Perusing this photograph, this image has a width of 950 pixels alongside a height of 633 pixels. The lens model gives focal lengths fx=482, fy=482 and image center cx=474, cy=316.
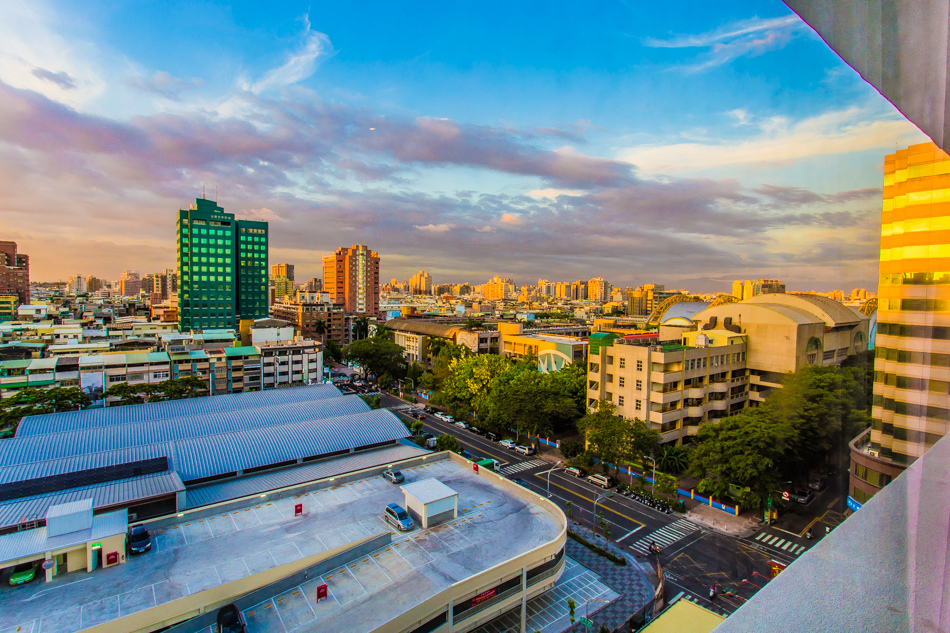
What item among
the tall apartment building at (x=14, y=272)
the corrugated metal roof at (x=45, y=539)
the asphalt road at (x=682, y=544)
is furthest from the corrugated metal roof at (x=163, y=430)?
the tall apartment building at (x=14, y=272)

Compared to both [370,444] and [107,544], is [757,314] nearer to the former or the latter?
[370,444]

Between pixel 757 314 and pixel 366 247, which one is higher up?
pixel 366 247

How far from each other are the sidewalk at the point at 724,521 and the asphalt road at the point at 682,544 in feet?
0.49

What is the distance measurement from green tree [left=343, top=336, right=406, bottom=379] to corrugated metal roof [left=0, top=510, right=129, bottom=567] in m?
11.3

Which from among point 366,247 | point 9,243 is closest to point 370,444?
point 366,247

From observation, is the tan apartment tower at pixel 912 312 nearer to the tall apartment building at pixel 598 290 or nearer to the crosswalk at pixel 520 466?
the crosswalk at pixel 520 466

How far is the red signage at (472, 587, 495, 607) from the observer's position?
394cm

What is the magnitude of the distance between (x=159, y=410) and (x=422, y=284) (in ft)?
207

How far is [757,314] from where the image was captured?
7613 mm

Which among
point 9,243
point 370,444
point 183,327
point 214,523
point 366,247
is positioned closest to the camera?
point 214,523

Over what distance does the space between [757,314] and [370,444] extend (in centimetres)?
642

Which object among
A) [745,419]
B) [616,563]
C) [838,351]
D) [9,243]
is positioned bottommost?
[616,563]

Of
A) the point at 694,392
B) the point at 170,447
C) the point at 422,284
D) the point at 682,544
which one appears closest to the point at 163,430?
Result: the point at 170,447

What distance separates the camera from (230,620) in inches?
135
